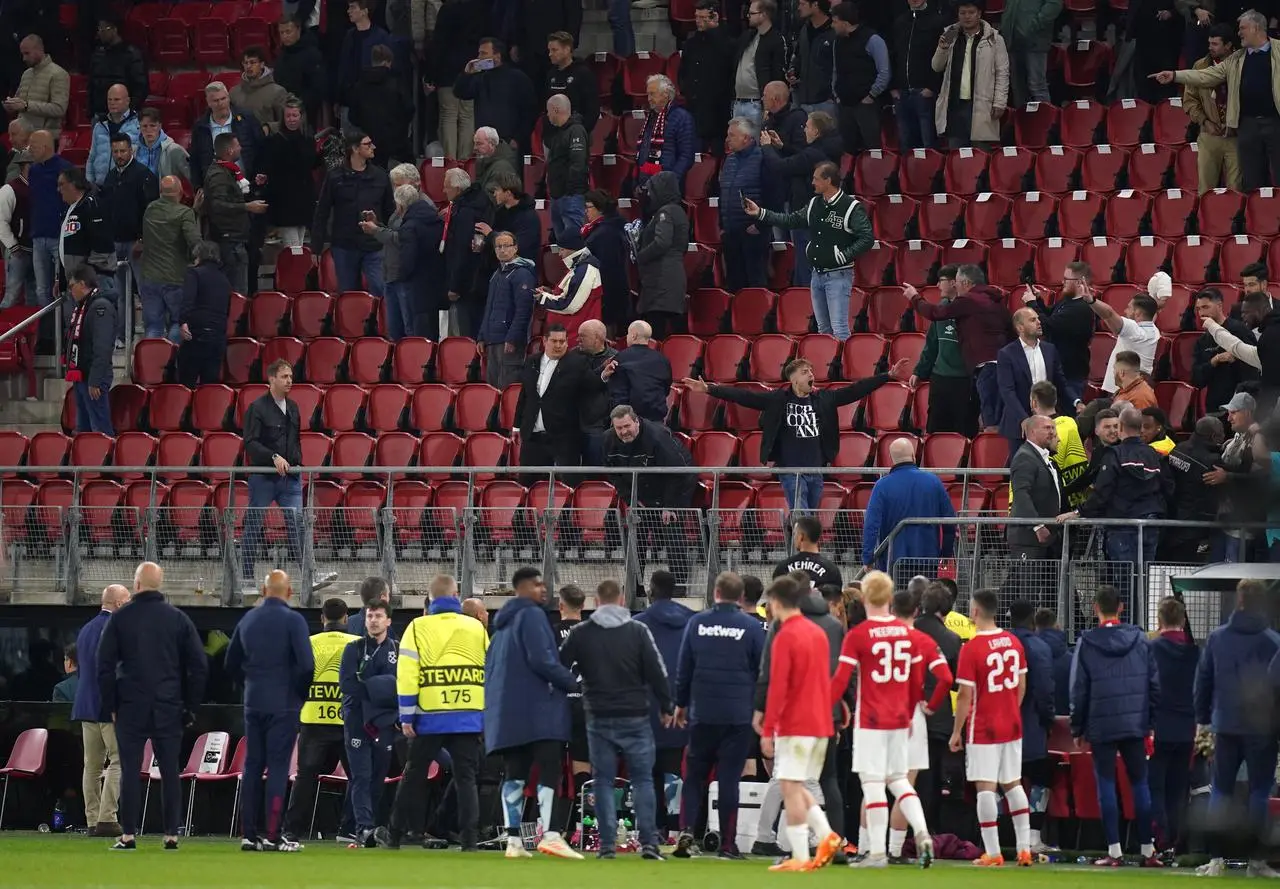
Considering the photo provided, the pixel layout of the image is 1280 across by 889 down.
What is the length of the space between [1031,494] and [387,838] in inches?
191

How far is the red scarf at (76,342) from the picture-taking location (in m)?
20.0

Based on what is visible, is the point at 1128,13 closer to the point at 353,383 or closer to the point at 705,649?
the point at 353,383

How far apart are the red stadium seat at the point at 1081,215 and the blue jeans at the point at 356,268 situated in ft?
21.3

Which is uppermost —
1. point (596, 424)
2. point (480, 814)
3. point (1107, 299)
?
point (1107, 299)

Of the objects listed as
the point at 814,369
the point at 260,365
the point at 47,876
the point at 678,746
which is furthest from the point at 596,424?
the point at 47,876

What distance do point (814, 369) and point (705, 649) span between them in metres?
6.08

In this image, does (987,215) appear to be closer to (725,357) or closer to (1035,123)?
(1035,123)

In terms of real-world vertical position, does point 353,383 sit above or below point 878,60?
below

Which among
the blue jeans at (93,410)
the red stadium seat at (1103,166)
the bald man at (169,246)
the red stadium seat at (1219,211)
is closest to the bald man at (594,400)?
the bald man at (169,246)

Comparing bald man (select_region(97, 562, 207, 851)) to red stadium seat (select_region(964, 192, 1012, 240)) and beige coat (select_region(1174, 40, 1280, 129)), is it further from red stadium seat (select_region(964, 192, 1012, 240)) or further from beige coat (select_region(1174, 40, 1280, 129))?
beige coat (select_region(1174, 40, 1280, 129))

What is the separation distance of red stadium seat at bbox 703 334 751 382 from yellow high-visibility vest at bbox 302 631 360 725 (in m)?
5.16

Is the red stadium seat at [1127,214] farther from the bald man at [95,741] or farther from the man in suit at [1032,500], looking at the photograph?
the bald man at [95,741]

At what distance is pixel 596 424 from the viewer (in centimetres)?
1717

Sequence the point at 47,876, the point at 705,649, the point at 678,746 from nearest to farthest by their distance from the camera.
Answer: the point at 47,876 → the point at 705,649 → the point at 678,746
